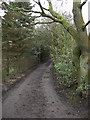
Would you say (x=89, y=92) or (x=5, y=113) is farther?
(x=89, y=92)

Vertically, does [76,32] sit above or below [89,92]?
above

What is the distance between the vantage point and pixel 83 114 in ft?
12.9

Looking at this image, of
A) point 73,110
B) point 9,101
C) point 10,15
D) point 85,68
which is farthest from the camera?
point 10,15

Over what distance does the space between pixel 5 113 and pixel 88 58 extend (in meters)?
3.56

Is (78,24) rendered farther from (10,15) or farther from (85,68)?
(10,15)

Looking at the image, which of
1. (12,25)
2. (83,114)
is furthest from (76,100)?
(12,25)

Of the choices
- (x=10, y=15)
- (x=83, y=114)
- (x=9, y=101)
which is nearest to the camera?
(x=83, y=114)

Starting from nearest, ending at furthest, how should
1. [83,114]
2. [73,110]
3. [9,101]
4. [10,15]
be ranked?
[83,114], [73,110], [9,101], [10,15]

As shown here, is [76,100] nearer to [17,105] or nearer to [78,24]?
[17,105]

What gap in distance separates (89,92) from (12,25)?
8186mm

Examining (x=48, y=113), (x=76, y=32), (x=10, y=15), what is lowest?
(x=48, y=113)

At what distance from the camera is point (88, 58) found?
436 centimetres

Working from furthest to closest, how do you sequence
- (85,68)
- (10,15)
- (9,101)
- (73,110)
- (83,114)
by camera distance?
(10,15)
(9,101)
(85,68)
(73,110)
(83,114)

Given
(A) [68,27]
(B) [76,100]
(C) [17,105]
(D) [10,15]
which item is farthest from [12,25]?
(B) [76,100]
